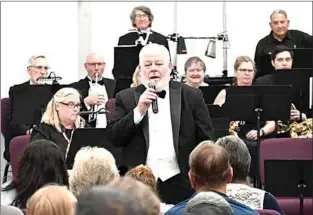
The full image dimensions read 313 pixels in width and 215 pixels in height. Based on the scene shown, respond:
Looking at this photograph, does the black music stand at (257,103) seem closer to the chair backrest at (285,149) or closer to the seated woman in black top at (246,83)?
the chair backrest at (285,149)

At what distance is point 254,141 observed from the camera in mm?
8031

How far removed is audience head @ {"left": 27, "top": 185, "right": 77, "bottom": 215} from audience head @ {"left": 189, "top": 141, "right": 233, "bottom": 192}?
0.80 meters

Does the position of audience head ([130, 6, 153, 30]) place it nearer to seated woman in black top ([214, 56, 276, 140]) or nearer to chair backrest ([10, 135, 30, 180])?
seated woman in black top ([214, 56, 276, 140])

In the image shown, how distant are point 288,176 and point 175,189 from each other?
104 cm

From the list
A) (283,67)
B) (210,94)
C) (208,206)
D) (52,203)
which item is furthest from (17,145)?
(208,206)

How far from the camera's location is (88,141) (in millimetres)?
6125

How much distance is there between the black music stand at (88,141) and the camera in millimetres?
6027

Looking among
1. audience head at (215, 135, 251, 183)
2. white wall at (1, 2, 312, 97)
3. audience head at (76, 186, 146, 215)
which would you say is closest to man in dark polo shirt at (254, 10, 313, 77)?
white wall at (1, 2, 312, 97)

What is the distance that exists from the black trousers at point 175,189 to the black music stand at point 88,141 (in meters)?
0.81

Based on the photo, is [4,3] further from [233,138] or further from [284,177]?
[233,138]

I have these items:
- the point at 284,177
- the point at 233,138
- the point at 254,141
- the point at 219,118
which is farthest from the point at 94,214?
the point at 254,141

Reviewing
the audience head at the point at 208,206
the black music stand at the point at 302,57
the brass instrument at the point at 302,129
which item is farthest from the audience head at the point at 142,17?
the audience head at the point at 208,206

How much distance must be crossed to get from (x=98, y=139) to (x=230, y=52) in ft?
17.0

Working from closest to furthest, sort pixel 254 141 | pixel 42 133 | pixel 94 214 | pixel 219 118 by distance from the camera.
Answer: pixel 94 214 < pixel 42 133 < pixel 219 118 < pixel 254 141
